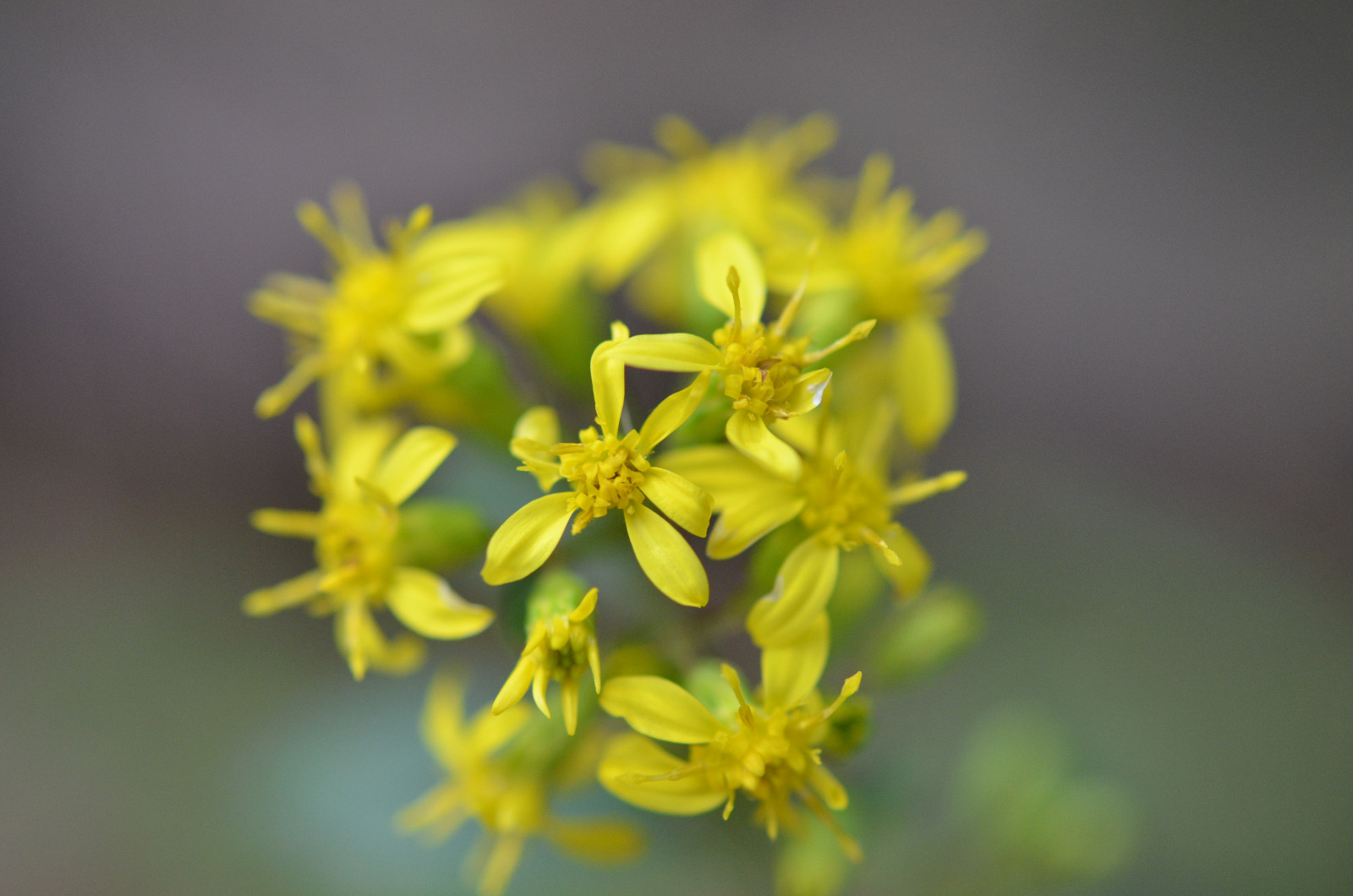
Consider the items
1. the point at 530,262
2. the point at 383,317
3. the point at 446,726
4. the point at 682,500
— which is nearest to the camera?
the point at 682,500

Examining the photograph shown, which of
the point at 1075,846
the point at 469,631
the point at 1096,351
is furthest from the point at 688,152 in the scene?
the point at 1096,351

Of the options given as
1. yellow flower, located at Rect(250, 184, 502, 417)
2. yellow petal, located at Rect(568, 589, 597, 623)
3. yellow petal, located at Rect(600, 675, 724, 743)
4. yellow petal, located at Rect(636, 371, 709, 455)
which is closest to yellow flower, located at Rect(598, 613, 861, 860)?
yellow petal, located at Rect(600, 675, 724, 743)

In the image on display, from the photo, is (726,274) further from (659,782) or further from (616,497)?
(659,782)

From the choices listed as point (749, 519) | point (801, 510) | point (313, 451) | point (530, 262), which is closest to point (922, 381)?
point (801, 510)

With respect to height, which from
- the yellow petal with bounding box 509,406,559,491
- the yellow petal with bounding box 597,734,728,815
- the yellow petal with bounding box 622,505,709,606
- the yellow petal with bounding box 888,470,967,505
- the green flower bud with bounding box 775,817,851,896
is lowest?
the green flower bud with bounding box 775,817,851,896

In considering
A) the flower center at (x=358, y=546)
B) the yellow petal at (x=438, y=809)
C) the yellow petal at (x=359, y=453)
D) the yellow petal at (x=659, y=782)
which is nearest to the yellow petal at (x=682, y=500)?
the yellow petal at (x=659, y=782)

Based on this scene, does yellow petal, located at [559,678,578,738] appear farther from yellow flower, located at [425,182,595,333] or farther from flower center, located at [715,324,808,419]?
yellow flower, located at [425,182,595,333]
